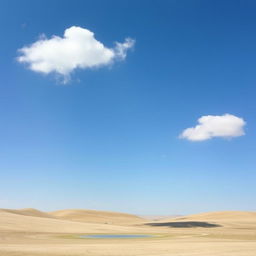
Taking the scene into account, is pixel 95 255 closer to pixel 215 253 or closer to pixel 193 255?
pixel 193 255

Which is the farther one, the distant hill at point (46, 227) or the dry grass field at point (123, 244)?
the distant hill at point (46, 227)

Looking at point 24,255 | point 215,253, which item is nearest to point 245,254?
point 215,253

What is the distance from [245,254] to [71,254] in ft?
55.7

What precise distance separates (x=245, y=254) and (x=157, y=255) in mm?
8647

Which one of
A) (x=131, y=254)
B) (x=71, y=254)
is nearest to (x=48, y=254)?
(x=71, y=254)

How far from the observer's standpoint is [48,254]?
33250 millimetres

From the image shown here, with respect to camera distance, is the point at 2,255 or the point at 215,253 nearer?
the point at 2,255

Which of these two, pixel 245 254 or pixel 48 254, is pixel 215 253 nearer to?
pixel 245 254

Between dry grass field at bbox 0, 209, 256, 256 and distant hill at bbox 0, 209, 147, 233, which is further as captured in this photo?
distant hill at bbox 0, 209, 147, 233

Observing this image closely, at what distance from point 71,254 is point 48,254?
218cm

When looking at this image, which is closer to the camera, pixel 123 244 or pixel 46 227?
pixel 123 244

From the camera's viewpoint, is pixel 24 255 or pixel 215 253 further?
pixel 215 253

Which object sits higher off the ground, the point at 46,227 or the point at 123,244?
the point at 123,244

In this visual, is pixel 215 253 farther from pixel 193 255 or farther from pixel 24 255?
pixel 24 255
